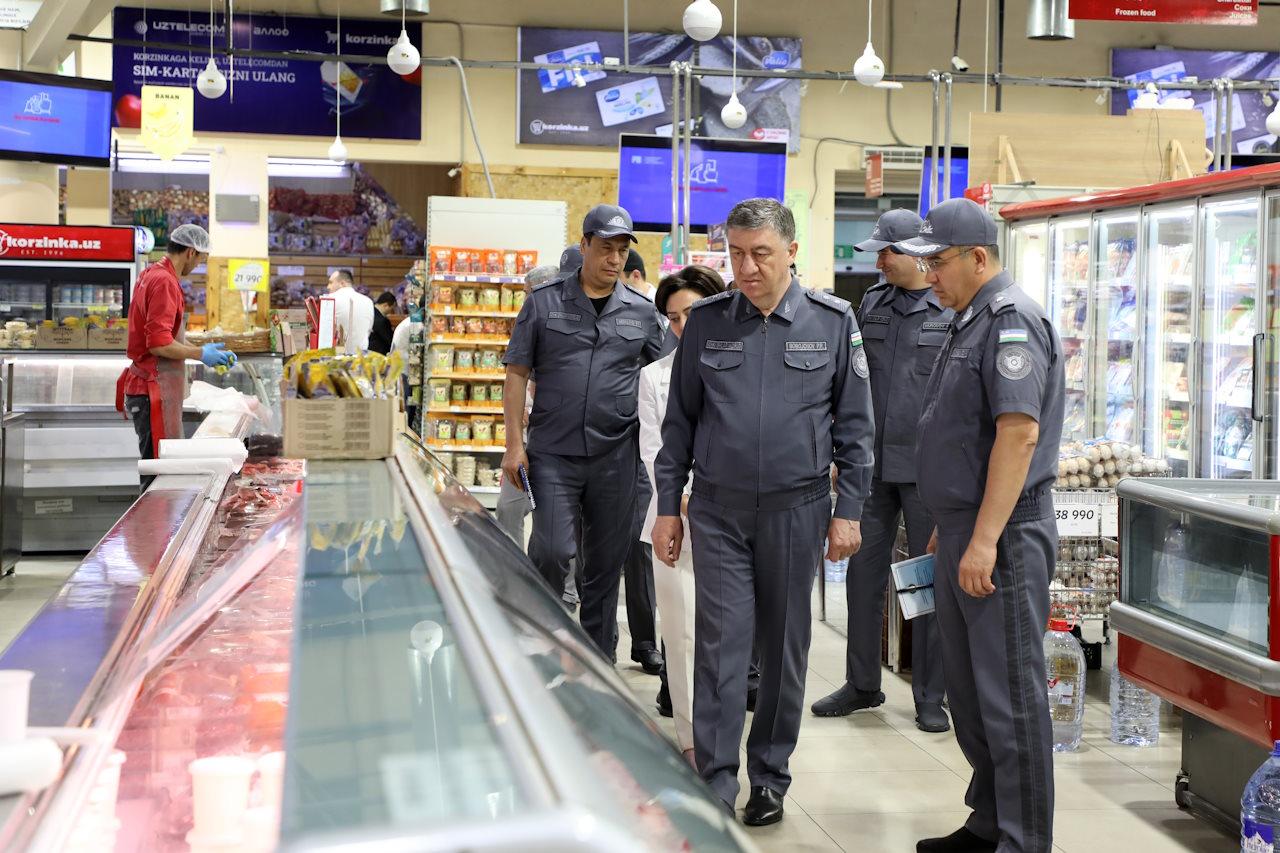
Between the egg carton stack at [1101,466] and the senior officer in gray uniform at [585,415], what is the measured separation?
182 cm

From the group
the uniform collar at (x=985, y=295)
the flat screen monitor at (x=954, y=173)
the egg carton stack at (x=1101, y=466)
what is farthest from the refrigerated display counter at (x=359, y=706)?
the flat screen monitor at (x=954, y=173)

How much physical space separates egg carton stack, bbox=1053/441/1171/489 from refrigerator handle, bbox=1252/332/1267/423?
0.61 metres

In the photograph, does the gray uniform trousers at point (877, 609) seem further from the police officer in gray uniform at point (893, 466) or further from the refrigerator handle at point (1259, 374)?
the refrigerator handle at point (1259, 374)

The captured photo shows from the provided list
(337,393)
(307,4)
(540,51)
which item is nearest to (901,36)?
(540,51)

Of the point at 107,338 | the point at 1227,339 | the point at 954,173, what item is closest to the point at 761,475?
the point at 1227,339

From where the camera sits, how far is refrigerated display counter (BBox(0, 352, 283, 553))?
815cm

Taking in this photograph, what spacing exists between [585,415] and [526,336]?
0.37 m

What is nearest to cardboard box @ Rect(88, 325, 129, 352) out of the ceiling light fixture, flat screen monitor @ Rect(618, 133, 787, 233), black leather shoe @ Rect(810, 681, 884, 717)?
flat screen monitor @ Rect(618, 133, 787, 233)

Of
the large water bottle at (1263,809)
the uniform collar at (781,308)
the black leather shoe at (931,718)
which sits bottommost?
the black leather shoe at (931,718)

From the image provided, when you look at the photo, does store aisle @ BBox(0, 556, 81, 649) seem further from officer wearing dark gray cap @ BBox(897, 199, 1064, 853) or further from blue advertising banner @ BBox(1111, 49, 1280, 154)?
blue advertising banner @ BBox(1111, 49, 1280, 154)

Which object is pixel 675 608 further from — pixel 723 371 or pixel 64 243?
pixel 64 243

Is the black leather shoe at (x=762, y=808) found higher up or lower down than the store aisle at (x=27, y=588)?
lower down

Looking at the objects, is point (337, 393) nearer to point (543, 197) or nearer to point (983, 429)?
point (983, 429)

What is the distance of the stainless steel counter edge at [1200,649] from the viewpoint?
3.42 meters
